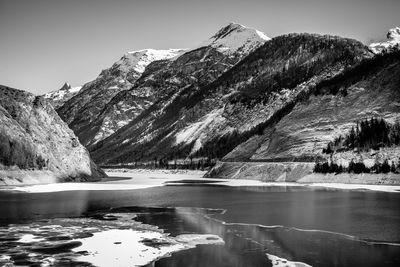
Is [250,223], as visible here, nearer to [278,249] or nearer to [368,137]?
[278,249]

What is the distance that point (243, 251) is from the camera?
3009 cm

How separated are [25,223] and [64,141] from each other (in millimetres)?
80300

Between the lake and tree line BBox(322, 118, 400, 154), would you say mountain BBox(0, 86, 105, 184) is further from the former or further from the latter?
tree line BBox(322, 118, 400, 154)

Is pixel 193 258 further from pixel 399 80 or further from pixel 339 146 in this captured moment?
pixel 399 80

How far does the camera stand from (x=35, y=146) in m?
102

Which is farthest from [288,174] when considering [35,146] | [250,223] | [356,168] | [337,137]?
[250,223]

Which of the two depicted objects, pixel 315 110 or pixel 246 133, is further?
pixel 246 133

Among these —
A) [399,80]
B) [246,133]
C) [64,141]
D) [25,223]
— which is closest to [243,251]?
[25,223]

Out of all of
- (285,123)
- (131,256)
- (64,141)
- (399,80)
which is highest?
(399,80)

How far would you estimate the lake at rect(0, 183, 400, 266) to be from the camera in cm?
2827

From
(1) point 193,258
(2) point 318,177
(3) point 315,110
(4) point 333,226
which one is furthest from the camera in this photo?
(3) point 315,110

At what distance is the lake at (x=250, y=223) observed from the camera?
92.7ft

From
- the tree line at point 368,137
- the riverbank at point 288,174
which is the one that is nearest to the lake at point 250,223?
the riverbank at point 288,174

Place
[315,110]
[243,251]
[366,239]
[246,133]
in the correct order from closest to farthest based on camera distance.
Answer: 1. [243,251]
2. [366,239]
3. [315,110]
4. [246,133]
